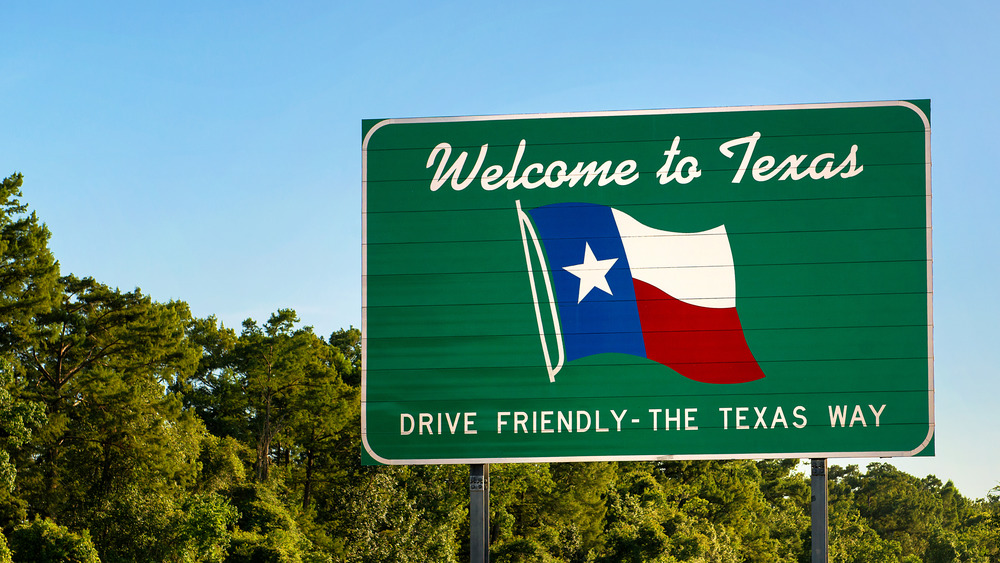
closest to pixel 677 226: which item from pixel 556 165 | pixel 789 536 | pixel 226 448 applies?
pixel 556 165

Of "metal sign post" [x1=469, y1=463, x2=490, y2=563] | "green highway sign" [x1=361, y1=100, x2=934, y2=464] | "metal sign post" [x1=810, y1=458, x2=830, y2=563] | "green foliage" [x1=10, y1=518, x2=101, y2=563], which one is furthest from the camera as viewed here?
"green foliage" [x1=10, y1=518, x2=101, y2=563]

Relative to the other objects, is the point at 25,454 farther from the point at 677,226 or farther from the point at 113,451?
the point at 677,226

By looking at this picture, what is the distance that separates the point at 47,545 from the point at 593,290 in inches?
897

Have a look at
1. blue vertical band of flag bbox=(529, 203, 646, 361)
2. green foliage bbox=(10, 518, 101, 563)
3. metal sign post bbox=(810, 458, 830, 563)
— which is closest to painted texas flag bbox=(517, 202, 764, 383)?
blue vertical band of flag bbox=(529, 203, 646, 361)

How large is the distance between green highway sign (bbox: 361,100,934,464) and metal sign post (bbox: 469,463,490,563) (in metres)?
0.35

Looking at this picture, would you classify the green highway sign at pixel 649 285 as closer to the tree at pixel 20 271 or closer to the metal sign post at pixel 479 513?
the metal sign post at pixel 479 513

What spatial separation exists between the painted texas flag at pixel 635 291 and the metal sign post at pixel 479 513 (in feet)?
4.61

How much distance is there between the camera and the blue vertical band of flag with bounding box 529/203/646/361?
40.2ft

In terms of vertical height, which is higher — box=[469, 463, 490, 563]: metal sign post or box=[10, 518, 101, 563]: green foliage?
box=[469, 463, 490, 563]: metal sign post

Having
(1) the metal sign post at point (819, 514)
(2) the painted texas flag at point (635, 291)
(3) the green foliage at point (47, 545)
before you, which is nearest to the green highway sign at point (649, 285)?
(2) the painted texas flag at point (635, 291)

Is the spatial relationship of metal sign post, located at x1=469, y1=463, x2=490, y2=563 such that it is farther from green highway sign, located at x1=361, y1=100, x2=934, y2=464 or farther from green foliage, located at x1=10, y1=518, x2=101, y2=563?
green foliage, located at x1=10, y1=518, x2=101, y2=563

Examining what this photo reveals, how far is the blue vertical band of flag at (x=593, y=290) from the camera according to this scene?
12.2m

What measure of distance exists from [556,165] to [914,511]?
113 metres

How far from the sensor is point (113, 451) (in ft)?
115
